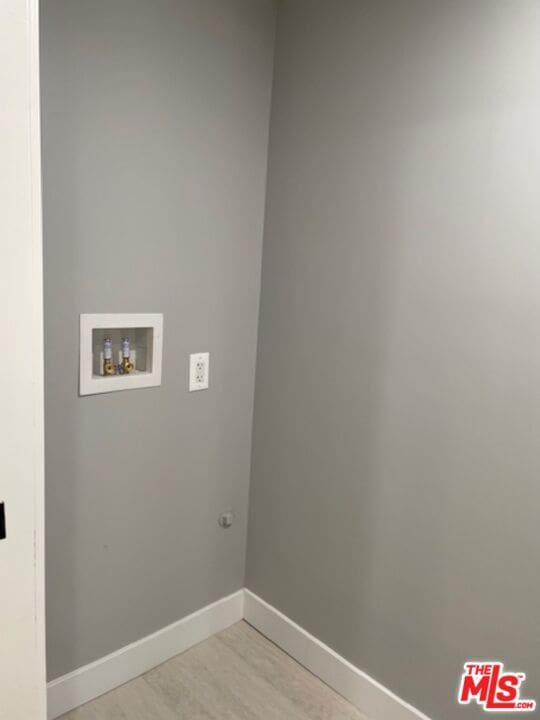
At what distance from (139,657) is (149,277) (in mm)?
1388

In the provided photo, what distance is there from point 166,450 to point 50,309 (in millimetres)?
660

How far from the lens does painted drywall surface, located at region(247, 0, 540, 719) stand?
54.6 inches

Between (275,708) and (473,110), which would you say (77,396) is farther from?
(473,110)

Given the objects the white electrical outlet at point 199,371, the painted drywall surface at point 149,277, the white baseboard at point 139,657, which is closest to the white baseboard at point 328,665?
the white baseboard at point 139,657

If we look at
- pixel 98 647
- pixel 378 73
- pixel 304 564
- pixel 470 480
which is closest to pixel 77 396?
pixel 98 647

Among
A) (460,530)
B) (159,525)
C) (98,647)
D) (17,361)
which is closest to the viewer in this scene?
(17,361)

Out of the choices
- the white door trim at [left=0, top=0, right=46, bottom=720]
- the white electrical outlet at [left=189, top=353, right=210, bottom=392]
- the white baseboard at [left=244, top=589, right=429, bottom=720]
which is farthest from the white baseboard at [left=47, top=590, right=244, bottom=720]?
the white electrical outlet at [left=189, top=353, right=210, bottom=392]

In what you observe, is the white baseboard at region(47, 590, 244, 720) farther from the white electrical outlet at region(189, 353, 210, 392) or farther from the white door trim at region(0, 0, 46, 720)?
the white electrical outlet at region(189, 353, 210, 392)

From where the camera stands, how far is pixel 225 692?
1.84 meters

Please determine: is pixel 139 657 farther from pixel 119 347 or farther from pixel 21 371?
pixel 21 371

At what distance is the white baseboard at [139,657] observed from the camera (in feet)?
5.55

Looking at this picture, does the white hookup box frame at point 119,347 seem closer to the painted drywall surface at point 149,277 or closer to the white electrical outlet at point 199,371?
the painted drywall surface at point 149,277

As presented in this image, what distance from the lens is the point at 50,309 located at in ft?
4.87

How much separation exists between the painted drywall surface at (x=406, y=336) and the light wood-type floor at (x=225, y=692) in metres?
0.19
